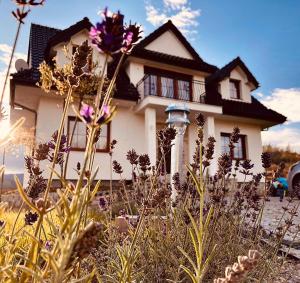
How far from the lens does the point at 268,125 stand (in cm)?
1716

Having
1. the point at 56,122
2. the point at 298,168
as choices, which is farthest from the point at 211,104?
the point at 56,122

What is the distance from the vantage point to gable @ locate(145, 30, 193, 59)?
14.9 m

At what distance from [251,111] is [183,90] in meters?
4.03

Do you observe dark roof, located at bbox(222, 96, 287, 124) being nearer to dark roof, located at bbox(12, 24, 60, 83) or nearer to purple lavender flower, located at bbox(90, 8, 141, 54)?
dark roof, located at bbox(12, 24, 60, 83)

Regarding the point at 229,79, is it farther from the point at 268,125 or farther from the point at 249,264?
the point at 249,264

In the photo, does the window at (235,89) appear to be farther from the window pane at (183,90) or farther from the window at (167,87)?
the window at (167,87)

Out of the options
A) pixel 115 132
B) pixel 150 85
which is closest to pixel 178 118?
pixel 115 132

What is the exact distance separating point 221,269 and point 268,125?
16291 millimetres

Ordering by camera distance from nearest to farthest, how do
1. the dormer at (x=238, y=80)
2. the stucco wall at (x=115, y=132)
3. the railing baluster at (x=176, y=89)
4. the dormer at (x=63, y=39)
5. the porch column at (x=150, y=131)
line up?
the stucco wall at (x=115, y=132) < the dormer at (x=63, y=39) < the porch column at (x=150, y=131) < the railing baluster at (x=176, y=89) < the dormer at (x=238, y=80)

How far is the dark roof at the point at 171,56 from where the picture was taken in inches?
541

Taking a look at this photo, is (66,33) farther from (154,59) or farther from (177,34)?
(177,34)

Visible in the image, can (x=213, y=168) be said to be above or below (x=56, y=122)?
below

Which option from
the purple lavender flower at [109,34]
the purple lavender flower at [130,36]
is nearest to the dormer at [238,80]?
the purple lavender flower at [130,36]

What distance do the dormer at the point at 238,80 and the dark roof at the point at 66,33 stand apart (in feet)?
24.8
